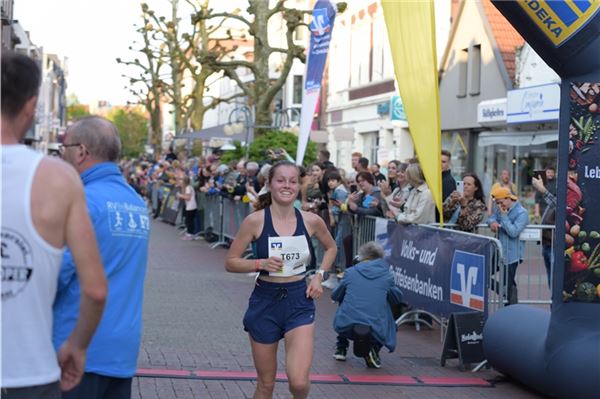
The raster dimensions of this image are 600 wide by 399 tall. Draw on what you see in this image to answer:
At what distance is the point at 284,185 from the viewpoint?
6707 millimetres

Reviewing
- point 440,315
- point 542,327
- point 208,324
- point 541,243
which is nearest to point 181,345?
point 208,324

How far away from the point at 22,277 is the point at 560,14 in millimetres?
5366

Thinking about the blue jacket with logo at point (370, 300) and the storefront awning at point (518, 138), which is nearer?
the blue jacket with logo at point (370, 300)

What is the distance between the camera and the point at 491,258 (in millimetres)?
9609

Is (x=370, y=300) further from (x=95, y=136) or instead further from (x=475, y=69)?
(x=475, y=69)

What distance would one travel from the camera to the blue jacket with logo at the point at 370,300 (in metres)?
9.48

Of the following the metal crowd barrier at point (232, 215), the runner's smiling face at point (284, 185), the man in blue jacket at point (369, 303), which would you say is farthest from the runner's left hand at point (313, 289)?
the metal crowd barrier at point (232, 215)

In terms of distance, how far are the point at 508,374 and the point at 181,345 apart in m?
3.16

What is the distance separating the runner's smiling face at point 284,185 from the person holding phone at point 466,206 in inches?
208

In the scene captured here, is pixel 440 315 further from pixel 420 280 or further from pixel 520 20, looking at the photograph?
pixel 520 20

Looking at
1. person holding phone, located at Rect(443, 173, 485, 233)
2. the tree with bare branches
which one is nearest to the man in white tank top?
person holding phone, located at Rect(443, 173, 485, 233)

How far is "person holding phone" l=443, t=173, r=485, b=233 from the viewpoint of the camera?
11.7 meters

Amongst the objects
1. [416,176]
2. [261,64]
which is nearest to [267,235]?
[416,176]

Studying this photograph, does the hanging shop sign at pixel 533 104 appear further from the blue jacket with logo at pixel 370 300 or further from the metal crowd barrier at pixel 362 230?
the blue jacket with logo at pixel 370 300
